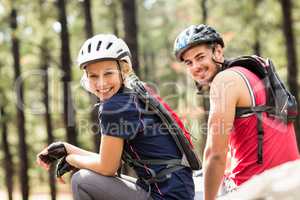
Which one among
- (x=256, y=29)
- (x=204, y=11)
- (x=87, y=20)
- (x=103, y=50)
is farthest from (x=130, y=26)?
(x=204, y=11)

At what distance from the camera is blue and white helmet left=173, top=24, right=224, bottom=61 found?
4.40 m

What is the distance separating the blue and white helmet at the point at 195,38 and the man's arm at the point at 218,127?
2.03 feet

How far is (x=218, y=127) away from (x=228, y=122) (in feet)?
0.29

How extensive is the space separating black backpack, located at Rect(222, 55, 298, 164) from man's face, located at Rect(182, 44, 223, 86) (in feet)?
0.78

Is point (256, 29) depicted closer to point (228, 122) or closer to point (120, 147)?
point (228, 122)

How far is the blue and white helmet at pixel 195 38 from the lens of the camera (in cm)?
440

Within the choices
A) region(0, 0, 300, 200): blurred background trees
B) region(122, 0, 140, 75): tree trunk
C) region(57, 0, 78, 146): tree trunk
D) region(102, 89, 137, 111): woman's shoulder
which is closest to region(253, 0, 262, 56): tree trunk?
region(0, 0, 300, 200): blurred background trees

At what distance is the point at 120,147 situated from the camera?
3.83 metres

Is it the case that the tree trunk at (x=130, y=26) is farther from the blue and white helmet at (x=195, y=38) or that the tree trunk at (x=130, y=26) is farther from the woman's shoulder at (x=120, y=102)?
the woman's shoulder at (x=120, y=102)

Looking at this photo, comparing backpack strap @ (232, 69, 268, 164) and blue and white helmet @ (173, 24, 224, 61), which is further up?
blue and white helmet @ (173, 24, 224, 61)

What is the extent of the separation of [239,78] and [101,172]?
132 centimetres

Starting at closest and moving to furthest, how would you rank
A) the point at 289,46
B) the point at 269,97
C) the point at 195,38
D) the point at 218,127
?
the point at 218,127 → the point at 269,97 → the point at 195,38 → the point at 289,46

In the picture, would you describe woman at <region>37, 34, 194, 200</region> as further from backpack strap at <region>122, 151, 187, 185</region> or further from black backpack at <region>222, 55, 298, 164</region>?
black backpack at <region>222, 55, 298, 164</region>

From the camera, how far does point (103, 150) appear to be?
3850mm
